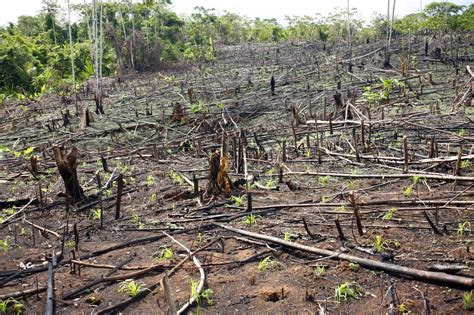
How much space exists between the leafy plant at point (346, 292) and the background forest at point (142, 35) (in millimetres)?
→ 12883

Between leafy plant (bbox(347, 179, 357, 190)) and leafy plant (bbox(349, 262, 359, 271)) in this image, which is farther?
leafy plant (bbox(347, 179, 357, 190))

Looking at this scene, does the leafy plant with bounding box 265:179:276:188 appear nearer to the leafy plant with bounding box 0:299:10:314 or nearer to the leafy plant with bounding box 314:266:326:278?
the leafy plant with bounding box 314:266:326:278

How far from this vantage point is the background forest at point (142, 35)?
56.2 feet

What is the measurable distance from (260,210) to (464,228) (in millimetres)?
1815

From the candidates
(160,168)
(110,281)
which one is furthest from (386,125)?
(110,281)

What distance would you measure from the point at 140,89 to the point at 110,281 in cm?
1121

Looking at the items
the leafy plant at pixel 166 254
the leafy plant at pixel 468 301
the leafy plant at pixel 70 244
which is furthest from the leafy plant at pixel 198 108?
the leafy plant at pixel 468 301

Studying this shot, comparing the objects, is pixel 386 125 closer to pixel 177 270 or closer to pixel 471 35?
pixel 177 270

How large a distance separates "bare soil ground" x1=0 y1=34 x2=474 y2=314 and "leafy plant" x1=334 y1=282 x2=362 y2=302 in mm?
18

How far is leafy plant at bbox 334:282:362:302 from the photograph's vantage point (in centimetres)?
309

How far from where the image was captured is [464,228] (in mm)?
3814

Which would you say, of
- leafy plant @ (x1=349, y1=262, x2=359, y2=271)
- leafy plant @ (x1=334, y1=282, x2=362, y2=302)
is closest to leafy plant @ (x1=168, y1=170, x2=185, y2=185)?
leafy plant @ (x1=349, y1=262, x2=359, y2=271)

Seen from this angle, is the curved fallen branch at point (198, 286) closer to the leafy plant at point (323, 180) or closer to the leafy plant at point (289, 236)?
the leafy plant at point (289, 236)

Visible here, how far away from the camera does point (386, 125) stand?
761 centimetres
